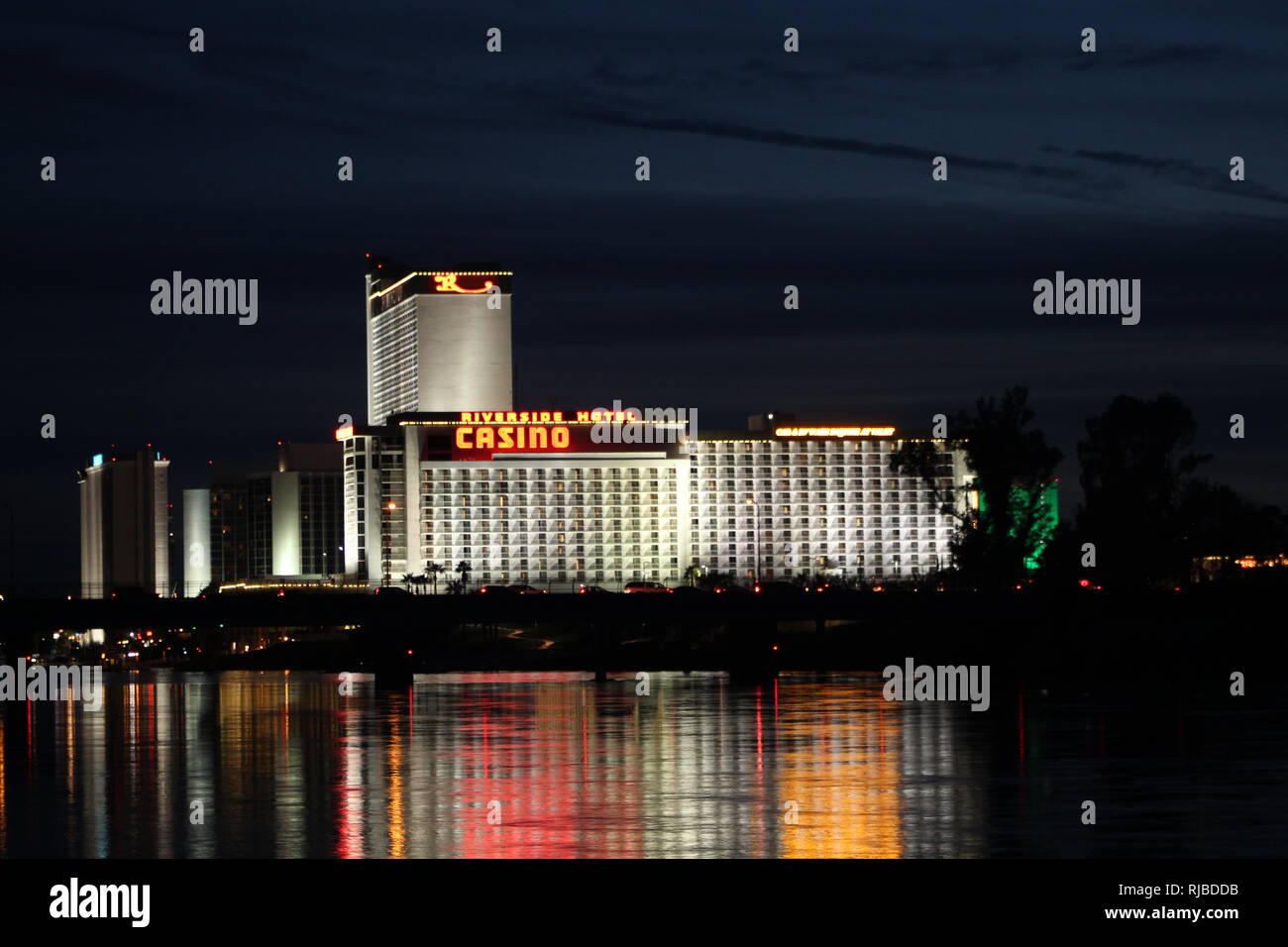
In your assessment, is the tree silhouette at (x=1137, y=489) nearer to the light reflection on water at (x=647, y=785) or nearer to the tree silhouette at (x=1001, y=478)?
the tree silhouette at (x=1001, y=478)

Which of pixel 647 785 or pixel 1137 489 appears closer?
pixel 647 785

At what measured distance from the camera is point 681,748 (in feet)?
213

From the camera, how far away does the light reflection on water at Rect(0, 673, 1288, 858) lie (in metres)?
39.5

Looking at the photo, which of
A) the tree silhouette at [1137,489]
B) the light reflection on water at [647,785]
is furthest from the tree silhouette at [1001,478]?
the light reflection on water at [647,785]

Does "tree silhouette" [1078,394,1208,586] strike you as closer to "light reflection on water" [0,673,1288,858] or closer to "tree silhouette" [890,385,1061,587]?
"tree silhouette" [890,385,1061,587]

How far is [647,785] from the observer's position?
168ft

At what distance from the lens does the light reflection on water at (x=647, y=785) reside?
39500 mm

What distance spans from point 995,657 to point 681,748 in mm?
80009

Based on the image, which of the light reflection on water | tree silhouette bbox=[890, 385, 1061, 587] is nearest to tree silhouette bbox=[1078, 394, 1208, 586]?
tree silhouette bbox=[890, 385, 1061, 587]

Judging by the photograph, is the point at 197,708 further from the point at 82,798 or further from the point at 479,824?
the point at 479,824

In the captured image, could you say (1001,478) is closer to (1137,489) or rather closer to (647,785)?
(1137,489)

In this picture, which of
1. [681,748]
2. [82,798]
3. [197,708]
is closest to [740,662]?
Answer: [197,708]

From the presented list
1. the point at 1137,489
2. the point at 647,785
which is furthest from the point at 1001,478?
the point at 647,785

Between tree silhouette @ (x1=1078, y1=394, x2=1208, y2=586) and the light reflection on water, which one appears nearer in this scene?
the light reflection on water
